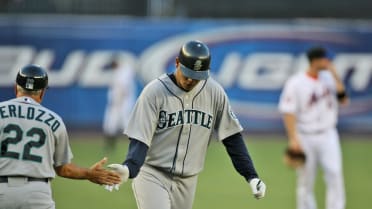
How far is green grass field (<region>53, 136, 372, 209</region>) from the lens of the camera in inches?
500

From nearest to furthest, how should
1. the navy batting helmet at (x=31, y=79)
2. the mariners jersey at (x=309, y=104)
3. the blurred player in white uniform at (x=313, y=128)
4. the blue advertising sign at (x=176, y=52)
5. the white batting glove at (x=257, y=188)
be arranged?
the navy batting helmet at (x=31, y=79)
the white batting glove at (x=257, y=188)
the blurred player in white uniform at (x=313, y=128)
the mariners jersey at (x=309, y=104)
the blue advertising sign at (x=176, y=52)

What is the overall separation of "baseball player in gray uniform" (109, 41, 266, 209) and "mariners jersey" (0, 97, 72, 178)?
66 centimetres

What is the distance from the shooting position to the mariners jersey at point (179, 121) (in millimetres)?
7449

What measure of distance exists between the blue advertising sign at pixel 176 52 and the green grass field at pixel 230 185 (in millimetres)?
3024

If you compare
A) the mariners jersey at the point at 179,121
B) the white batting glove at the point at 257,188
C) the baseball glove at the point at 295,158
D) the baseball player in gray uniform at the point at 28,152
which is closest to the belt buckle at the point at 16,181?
the baseball player in gray uniform at the point at 28,152

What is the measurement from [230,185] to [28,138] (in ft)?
27.0

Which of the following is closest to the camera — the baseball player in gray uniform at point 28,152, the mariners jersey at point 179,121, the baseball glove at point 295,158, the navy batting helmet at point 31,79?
the baseball player in gray uniform at point 28,152

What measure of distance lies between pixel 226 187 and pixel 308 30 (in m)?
9.90

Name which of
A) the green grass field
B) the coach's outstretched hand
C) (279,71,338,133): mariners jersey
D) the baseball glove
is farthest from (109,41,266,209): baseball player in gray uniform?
the green grass field

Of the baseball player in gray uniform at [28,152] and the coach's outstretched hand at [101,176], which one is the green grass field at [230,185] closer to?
the coach's outstretched hand at [101,176]

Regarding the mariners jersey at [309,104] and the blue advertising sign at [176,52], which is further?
the blue advertising sign at [176,52]

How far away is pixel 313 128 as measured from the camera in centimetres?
1137

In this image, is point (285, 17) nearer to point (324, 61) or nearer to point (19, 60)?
point (19, 60)

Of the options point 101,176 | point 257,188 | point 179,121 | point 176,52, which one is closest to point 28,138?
point 101,176
